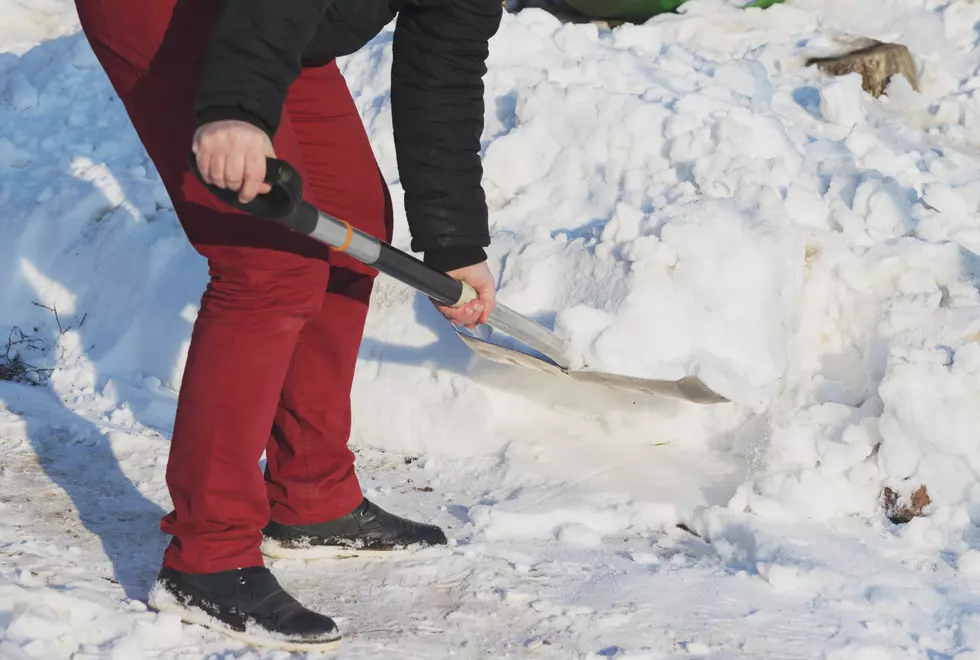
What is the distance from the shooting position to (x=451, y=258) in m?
2.33

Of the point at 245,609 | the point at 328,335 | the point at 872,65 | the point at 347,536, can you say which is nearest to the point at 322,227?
the point at 328,335

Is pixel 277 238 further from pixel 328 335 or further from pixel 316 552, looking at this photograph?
pixel 316 552

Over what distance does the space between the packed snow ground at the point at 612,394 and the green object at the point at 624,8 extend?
25.1 inches

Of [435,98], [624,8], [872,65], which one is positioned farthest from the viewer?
[624,8]

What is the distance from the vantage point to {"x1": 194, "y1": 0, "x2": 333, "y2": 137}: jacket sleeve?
170 centimetres

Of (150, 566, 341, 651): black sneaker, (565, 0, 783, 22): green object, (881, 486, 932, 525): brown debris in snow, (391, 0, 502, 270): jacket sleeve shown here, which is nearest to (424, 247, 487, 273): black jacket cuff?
(391, 0, 502, 270): jacket sleeve

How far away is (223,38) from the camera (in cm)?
172

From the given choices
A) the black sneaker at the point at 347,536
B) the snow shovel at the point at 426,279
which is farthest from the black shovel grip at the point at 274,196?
the black sneaker at the point at 347,536

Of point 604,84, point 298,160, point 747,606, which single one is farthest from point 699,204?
point 298,160

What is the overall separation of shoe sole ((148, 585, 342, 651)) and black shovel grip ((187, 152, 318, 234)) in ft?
Result: 2.30

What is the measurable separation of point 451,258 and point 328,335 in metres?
0.29

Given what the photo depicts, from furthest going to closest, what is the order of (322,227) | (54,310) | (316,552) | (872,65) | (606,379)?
1. (872,65)
2. (54,310)
3. (606,379)
4. (316,552)
5. (322,227)

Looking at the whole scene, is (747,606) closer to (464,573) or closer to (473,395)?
(464,573)

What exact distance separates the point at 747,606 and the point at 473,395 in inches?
41.5
